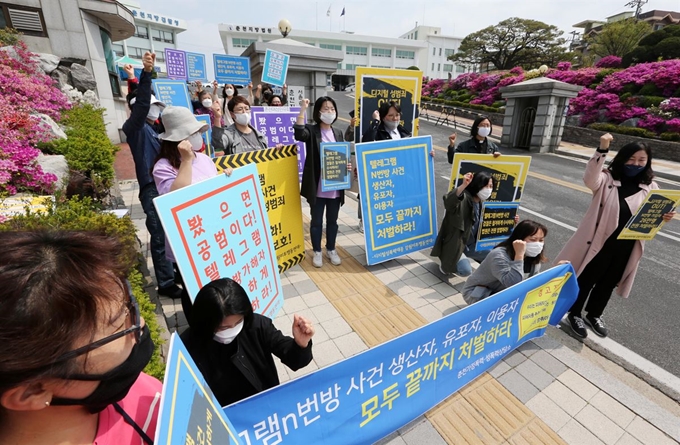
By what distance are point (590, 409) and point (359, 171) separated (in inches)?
128

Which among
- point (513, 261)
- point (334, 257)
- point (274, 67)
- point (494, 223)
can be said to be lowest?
point (334, 257)

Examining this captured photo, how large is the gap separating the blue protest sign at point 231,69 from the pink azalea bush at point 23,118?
3794 millimetres

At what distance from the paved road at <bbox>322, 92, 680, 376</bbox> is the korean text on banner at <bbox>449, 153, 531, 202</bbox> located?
179 cm

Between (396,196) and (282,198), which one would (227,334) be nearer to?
(282,198)

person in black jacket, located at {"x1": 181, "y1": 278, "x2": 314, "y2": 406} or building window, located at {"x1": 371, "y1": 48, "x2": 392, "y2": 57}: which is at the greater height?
building window, located at {"x1": 371, "y1": 48, "x2": 392, "y2": 57}

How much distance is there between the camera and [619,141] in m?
16.0

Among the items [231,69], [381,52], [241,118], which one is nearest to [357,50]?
[381,52]

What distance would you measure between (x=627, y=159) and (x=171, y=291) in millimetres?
4861

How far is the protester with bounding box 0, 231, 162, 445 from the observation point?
0.69 m

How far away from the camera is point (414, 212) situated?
4.96 meters

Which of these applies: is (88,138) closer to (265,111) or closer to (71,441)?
(265,111)

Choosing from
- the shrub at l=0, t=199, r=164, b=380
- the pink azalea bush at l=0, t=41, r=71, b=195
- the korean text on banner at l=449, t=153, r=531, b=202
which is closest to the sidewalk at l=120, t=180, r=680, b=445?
the shrub at l=0, t=199, r=164, b=380

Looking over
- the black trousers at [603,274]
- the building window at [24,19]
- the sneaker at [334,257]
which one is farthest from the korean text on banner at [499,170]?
the building window at [24,19]

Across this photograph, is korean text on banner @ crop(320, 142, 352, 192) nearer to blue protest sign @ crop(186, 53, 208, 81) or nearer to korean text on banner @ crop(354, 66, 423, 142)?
korean text on banner @ crop(354, 66, 423, 142)
